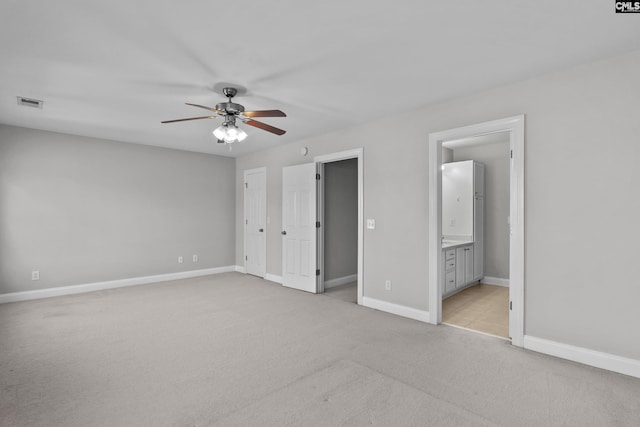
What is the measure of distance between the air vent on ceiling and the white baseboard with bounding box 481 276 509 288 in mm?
7121

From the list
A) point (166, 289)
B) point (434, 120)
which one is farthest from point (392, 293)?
point (166, 289)

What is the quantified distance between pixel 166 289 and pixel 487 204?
19.7 feet

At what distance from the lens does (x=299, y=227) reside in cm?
541

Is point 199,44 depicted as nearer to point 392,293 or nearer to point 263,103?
point 263,103

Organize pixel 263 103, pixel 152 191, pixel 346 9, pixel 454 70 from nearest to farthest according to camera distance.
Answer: pixel 346 9, pixel 454 70, pixel 263 103, pixel 152 191

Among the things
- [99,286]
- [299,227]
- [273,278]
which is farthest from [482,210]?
[99,286]

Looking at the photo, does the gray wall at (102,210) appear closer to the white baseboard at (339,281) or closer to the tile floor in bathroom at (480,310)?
the white baseboard at (339,281)

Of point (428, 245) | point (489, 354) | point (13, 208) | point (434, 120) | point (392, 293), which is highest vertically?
point (434, 120)

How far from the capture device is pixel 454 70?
2.81 metres

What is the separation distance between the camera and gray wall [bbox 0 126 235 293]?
462cm

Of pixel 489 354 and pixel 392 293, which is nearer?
pixel 489 354

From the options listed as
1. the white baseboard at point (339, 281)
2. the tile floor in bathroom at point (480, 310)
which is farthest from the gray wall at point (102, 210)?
the tile floor in bathroom at point (480, 310)

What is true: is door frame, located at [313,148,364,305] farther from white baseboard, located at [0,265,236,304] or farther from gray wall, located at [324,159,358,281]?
white baseboard, located at [0,265,236,304]

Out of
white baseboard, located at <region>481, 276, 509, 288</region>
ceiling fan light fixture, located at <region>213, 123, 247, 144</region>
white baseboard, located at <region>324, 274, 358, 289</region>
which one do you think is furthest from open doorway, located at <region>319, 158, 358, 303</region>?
white baseboard, located at <region>481, 276, 509, 288</region>
